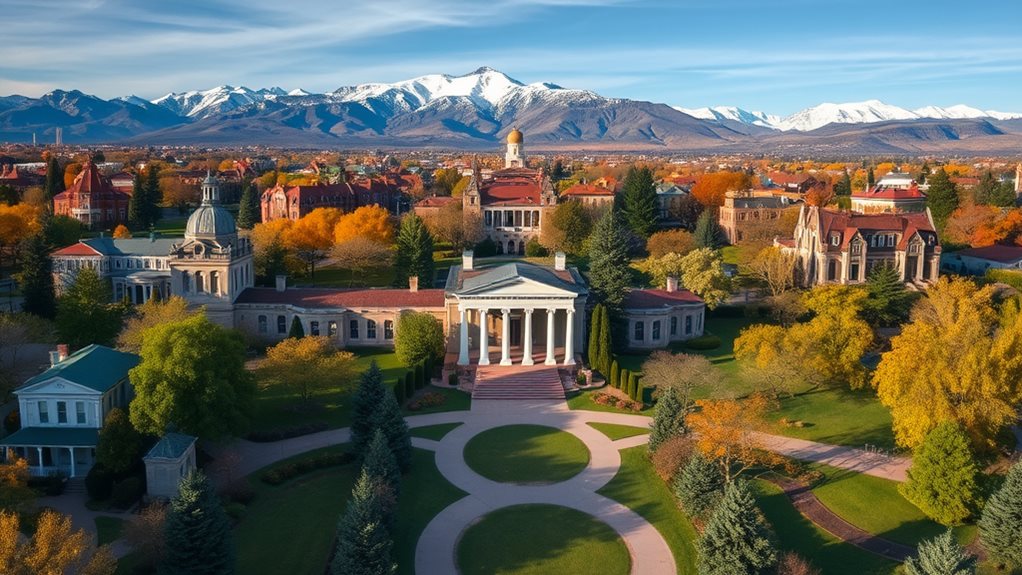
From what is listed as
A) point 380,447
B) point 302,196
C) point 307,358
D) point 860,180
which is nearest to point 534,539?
point 380,447

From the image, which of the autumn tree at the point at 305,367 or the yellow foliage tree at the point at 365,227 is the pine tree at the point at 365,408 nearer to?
the autumn tree at the point at 305,367

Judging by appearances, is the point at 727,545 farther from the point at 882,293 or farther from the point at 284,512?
the point at 882,293

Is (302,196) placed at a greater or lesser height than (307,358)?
greater

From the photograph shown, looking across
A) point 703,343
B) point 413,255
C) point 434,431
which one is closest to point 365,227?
point 413,255

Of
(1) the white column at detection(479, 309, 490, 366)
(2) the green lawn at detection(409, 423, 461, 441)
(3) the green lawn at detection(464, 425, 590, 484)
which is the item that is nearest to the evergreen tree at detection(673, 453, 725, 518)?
(3) the green lawn at detection(464, 425, 590, 484)

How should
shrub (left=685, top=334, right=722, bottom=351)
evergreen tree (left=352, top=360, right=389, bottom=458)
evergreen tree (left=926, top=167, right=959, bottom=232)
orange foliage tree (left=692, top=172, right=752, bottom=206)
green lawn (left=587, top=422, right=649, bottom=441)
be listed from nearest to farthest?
1. evergreen tree (left=352, top=360, right=389, bottom=458)
2. green lawn (left=587, top=422, right=649, bottom=441)
3. shrub (left=685, top=334, right=722, bottom=351)
4. evergreen tree (left=926, top=167, right=959, bottom=232)
5. orange foliage tree (left=692, top=172, right=752, bottom=206)

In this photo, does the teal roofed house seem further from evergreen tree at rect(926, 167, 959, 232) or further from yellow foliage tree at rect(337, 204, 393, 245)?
evergreen tree at rect(926, 167, 959, 232)

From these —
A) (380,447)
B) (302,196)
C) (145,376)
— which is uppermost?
(302,196)

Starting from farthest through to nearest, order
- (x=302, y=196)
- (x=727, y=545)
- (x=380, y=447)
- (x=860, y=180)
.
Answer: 1. (x=860, y=180)
2. (x=302, y=196)
3. (x=380, y=447)
4. (x=727, y=545)

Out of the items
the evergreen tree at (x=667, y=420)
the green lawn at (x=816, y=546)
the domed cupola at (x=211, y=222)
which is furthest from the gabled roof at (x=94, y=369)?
the green lawn at (x=816, y=546)
